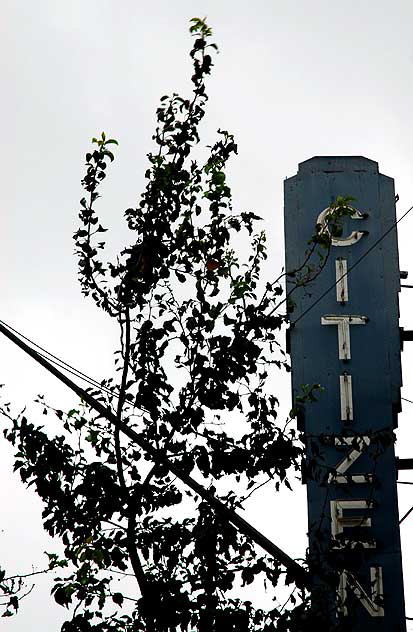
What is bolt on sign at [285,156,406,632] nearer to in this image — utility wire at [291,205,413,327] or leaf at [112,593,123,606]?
utility wire at [291,205,413,327]

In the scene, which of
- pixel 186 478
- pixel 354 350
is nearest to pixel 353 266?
pixel 354 350

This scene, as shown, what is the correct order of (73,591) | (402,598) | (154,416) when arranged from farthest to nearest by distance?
(402,598)
(154,416)
(73,591)

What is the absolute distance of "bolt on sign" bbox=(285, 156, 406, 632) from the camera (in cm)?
1078

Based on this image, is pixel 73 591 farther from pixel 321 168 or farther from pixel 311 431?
pixel 321 168

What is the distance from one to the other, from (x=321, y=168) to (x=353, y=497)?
12.7ft

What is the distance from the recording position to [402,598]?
10.7 metres

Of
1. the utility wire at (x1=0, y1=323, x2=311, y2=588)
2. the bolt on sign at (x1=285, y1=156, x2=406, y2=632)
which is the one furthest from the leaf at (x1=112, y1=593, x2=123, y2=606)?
the bolt on sign at (x1=285, y1=156, x2=406, y2=632)

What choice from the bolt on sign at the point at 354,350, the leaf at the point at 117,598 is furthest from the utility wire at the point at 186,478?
the bolt on sign at the point at 354,350

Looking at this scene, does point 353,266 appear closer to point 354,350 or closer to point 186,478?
point 354,350

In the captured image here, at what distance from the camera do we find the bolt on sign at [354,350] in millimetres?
10781

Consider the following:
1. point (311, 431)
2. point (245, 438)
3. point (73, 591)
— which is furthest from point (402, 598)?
point (73, 591)

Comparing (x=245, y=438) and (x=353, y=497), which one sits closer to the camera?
(x=245, y=438)

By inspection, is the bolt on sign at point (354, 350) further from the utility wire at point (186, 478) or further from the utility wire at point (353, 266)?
the utility wire at point (186, 478)

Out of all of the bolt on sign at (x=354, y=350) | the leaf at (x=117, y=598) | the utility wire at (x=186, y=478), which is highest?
the bolt on sign at (x=354, y=350)
